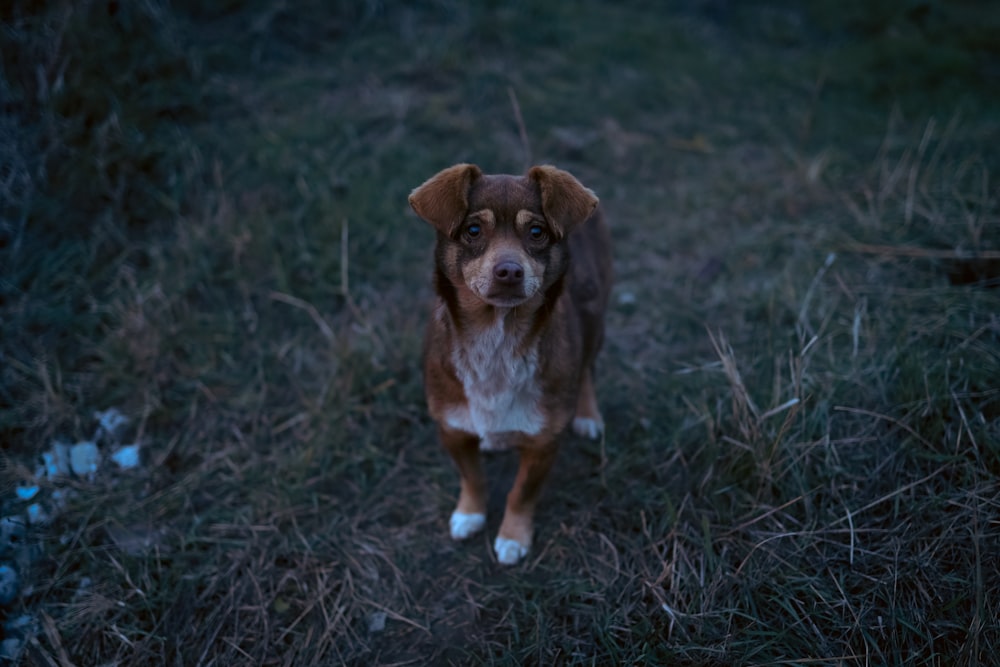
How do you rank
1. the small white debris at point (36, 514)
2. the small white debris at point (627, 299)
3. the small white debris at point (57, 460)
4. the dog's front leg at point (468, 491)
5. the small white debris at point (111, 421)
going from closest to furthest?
the dog's front leg at point (468, 491)
the small white debris at point (36, 514)
the small white debris at point (57, 460)
the small white debris at point (111, 421)
the small white debris at point (627, 299)

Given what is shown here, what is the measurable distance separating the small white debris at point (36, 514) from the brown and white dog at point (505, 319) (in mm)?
1999

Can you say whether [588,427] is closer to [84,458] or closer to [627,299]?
[627,299]

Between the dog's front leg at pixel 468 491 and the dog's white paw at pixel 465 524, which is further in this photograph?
the dog's white paw at pixel 465 524

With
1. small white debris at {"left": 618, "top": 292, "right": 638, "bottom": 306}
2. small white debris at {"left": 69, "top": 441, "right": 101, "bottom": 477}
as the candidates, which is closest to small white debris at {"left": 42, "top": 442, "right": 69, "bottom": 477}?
small white debris at {"left": 69, "top": 441, "right": 101, "bottom": 477}

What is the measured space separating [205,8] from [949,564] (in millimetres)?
7074

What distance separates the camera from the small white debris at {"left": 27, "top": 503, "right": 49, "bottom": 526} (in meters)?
3.06

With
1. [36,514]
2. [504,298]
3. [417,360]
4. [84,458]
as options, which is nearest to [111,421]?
[84,458]

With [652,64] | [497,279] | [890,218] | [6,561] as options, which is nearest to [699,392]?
[497,279]

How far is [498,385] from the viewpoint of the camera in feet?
8.84

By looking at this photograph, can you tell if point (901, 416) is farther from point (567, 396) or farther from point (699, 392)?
point (567, 396)

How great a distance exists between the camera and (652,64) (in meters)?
7.32

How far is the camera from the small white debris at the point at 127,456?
3396 millimetres

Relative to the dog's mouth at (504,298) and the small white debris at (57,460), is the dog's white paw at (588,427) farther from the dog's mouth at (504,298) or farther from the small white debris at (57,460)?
the small white debris at (57,460)

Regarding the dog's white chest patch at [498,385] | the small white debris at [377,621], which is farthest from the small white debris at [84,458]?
the dog's white chest patch at [498,385]
